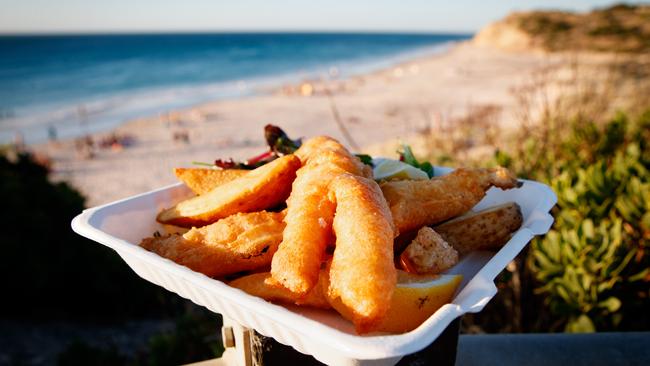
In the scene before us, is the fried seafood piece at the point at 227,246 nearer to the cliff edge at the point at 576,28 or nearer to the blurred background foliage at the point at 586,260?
the blurred background foliage at the point at 586,260

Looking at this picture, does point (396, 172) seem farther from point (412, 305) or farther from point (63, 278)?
point (63, 278)

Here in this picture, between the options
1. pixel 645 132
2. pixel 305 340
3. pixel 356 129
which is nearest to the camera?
Result: pixel 305 340

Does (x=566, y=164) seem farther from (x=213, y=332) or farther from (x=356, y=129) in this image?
(x=356, y=129)

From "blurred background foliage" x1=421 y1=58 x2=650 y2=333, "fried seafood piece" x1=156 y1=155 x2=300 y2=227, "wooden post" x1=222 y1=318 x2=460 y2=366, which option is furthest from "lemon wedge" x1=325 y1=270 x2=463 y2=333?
"blurred background foliage" x1=421 y1=58 x2=650 y2=333

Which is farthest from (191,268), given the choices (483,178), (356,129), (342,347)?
(356,129)

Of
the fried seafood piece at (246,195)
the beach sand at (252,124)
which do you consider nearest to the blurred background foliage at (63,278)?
the fried seafood piece at (246,195)

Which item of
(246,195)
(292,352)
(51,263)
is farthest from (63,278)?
(292,352)

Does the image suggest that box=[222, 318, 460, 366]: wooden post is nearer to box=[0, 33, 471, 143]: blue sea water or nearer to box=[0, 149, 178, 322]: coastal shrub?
box=[0, 149, 178, 322]: coastal shrub
